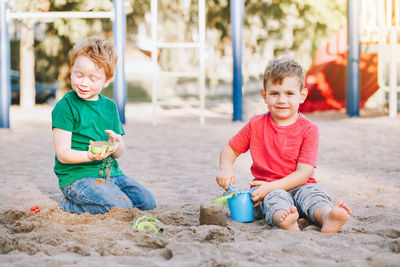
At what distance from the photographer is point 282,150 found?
264 centimetres

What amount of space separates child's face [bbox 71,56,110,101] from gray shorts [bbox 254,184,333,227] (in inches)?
40.9

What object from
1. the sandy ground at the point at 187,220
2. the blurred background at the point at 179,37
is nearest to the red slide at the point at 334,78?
the sandy ground at the point at 187,220

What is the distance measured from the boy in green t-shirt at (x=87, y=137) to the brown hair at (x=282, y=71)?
2.68ft

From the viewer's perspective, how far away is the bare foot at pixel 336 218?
2.20m

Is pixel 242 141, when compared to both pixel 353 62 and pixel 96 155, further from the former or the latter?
pixel 353 62

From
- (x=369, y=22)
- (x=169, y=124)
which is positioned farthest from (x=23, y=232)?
(x=369, y=22)

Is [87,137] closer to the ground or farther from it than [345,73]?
closer to the ground

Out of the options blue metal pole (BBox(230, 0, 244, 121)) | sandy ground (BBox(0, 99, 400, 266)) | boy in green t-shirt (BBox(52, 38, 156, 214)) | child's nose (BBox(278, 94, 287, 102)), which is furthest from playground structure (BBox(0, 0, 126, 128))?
child's nose (BBox(278, 94, 287, 102))

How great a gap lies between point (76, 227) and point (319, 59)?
8.04 metres

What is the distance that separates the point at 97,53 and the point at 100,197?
73cm

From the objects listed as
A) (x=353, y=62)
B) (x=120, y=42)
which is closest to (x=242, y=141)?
(x=120, y=42)

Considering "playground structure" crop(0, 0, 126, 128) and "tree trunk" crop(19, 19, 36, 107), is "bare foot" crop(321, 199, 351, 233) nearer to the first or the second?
"playground structure" crop(0, 0, 126, 128)

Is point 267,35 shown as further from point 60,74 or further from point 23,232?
point 23,232

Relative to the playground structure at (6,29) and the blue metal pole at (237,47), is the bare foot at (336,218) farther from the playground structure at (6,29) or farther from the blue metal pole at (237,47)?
the blue metal pole at (237,47)
